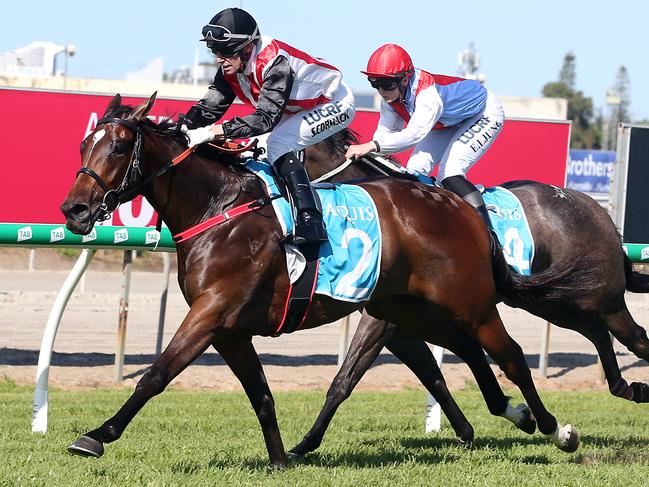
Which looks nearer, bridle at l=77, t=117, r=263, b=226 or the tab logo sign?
bridle at l=77, t=117, r=263, b=226

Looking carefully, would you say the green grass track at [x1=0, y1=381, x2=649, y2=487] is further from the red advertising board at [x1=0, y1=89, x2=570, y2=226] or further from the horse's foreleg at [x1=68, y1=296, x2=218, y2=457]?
the red advertising board at [x1=0, y1=89, x2=570, y2=226]

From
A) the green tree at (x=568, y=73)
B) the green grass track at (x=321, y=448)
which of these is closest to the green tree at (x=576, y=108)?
the green tree at (x=568, y=73)

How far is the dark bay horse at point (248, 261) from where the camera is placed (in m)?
4.92

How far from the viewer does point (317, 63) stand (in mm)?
5609

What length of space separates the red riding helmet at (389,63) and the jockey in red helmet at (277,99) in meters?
0.30

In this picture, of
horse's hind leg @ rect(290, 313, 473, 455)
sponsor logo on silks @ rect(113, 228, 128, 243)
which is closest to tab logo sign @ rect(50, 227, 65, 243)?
sponsor logo on silks @ rect(113, 228, 128, 243)

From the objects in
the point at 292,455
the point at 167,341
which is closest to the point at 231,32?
the point at 292,455

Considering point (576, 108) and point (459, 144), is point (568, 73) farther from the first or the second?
point (459, 144)

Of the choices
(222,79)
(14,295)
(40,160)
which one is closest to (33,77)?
(14,295)

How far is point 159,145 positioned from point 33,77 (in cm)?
3239

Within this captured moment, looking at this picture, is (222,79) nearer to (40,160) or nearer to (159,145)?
(159,145)

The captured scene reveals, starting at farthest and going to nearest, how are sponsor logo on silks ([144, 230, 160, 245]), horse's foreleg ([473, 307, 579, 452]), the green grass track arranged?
sponsor logo on silks ([144, 230, 160, 245]), horse's foreleg ([473, 307, 579, 452]), the green grass track

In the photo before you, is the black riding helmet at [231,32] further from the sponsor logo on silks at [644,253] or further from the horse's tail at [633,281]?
the sponsor logo on silks at [644,253]

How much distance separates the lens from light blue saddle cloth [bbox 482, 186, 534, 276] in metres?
6.33
